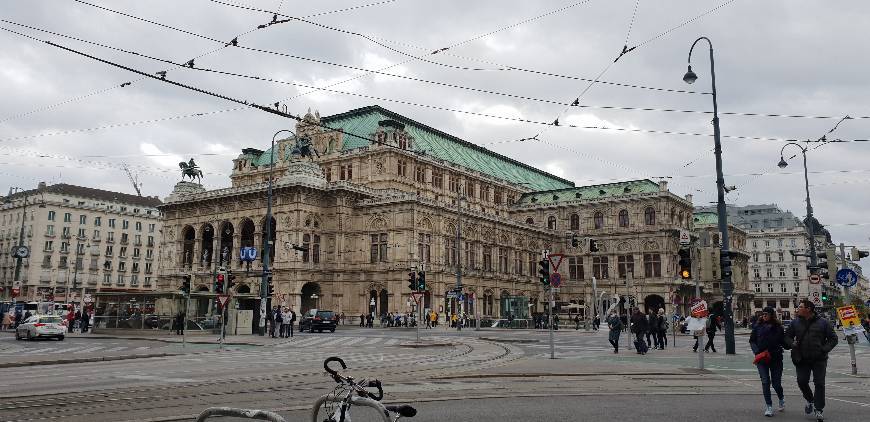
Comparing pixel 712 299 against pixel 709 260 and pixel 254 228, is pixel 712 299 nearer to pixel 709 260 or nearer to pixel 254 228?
pixel 254 228

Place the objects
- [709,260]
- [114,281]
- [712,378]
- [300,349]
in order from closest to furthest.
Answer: [712,378]
[709,260]
[300,349]
[114,281]

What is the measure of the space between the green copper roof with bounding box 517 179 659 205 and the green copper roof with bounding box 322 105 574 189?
4.53 metres

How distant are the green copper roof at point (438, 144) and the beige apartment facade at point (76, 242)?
141ft

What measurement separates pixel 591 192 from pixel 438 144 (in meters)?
21.9

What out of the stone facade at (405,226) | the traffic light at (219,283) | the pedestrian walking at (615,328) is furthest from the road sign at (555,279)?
the stone facade at (405,226)

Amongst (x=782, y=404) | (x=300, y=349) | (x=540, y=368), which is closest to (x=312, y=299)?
(x=300, y=349)

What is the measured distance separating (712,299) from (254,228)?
6269cm

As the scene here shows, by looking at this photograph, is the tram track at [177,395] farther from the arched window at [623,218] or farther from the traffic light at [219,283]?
the arched window at [623,218]

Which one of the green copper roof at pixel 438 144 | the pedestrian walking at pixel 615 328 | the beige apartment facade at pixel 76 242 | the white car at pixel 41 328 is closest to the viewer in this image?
the pedestrian walking at pixel 615 328

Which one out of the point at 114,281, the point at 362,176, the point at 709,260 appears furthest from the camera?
the point at 114,281

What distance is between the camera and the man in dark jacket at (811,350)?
396 inches

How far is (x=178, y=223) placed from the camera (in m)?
78.1

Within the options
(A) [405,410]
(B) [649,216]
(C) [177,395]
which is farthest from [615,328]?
(B) [649,216]

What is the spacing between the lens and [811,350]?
10.2 metres
